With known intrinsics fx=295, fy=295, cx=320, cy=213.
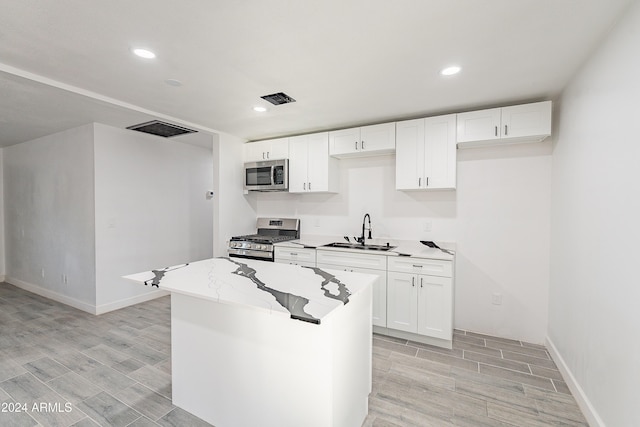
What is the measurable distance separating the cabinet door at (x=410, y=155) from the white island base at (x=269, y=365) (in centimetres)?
171

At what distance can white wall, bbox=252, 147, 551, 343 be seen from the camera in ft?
9.91

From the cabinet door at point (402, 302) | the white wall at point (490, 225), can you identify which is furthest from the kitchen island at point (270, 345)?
the white wall at point (490, 225)

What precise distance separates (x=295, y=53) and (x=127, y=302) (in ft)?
13.3

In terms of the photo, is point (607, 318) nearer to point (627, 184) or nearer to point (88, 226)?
point (627, 184)

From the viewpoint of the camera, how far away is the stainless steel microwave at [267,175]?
4029 millimetres

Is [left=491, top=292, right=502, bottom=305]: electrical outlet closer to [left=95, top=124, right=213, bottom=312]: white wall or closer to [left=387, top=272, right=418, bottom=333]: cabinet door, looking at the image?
[left=387, top=272, right=418, bottom=333]: cabinet door

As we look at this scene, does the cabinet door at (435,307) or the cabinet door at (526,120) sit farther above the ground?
the cabinet door at (526,120)

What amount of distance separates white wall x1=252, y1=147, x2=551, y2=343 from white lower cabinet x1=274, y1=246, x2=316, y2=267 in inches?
34.6

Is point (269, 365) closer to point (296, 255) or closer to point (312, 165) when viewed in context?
point (296, 255)

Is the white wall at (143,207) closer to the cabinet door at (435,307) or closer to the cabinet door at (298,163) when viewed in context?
the cabinet door at (298,163)

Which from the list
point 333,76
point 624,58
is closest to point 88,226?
point 333,76

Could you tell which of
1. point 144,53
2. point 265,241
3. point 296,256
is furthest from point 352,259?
point 144,53

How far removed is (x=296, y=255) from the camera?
12.2 ft

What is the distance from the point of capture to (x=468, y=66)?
220 centimetres
